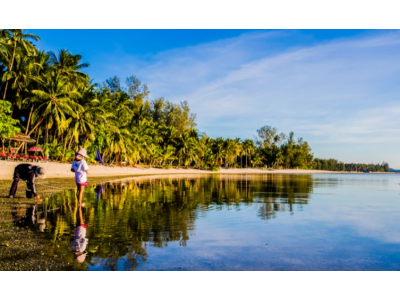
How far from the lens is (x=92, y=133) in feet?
127

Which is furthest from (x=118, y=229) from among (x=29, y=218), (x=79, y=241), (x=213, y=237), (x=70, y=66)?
(x=70, y=66)

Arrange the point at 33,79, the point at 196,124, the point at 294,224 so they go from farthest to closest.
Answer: the point at 196,124 < the point at 33,79 < the point at 294,224

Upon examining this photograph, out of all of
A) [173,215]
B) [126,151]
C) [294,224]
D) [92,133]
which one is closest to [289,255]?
[294,224]

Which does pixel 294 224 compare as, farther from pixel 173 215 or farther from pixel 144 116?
pixel 144 116

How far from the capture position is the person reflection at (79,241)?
16.0 ft

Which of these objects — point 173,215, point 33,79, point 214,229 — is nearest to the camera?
point 214,229

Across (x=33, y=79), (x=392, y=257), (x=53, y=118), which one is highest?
(x=33, y=79)

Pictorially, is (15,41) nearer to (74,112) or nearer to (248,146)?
(74,112)

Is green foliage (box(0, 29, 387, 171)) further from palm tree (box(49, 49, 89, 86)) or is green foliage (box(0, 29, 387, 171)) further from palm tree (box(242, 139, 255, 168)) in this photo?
palm tree (box(242, 139, 255, 168))

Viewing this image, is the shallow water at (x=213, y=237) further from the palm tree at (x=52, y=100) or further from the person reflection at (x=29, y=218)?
the palm tree at (x=52, y=100)

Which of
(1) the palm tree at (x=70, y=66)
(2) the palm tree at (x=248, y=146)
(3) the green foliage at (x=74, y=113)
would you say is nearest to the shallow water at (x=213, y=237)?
(3) the green foliage at (x=74, y=113)

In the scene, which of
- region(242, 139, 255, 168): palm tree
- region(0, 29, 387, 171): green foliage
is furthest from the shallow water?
region(242, 139, 255, 168): palm tree

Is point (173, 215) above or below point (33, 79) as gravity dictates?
below

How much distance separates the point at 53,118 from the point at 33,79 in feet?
14.4
